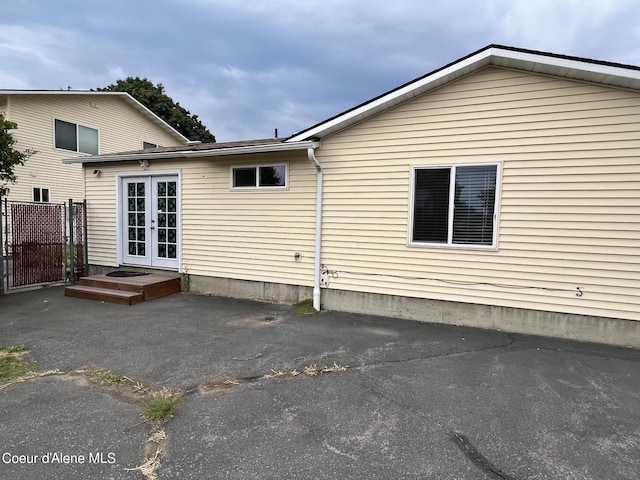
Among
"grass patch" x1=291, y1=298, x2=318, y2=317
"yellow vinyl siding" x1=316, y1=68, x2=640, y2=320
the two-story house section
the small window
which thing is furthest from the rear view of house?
the small window

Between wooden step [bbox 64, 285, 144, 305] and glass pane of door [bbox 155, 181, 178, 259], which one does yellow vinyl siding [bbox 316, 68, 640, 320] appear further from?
wooden step [bbox 64, 285, 144, 305]

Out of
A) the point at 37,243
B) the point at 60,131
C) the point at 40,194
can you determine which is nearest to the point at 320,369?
the point at 37,243

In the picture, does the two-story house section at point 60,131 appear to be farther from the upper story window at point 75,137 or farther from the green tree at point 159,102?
the green tree at point 159,102

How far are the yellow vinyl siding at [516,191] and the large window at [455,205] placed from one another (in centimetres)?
14

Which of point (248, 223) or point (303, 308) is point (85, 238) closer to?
point (248, 223)

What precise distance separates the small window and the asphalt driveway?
10045mm

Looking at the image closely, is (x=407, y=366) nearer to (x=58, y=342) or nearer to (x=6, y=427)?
(x=6, y=427)

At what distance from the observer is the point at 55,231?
25.6 ft

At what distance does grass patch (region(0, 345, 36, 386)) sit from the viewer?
341 centimetres

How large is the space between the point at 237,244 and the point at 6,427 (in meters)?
4.59

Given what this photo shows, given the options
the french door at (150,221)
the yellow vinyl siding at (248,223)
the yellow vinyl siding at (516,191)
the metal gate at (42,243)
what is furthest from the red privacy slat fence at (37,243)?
the yellow vinyl siding at (516,191)

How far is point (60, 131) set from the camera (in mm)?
13078

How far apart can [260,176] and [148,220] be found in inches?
124

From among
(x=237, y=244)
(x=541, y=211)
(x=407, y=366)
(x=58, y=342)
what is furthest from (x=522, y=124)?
(x=58, y=342)
